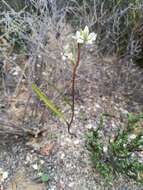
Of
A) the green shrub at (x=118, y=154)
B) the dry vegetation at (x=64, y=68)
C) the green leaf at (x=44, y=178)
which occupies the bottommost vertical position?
the green leaf at (x=44, y=178)

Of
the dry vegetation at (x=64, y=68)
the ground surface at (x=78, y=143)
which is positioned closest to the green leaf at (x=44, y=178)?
the ground surface at (x=78, y=143)

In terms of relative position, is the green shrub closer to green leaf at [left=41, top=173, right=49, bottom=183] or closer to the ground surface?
the ground surface

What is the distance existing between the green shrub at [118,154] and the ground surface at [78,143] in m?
0.05

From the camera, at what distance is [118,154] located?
1.24 m

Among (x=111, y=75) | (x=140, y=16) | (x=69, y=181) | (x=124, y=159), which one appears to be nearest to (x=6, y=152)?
(x=69, y=181)

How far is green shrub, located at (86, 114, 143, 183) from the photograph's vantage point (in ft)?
3.96

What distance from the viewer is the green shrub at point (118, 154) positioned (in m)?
1.21

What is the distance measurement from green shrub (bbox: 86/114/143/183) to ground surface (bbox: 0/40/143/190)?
0.05 metres

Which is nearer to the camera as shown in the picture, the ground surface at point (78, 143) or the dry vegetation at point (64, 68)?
the ground surface at point (78, 143)

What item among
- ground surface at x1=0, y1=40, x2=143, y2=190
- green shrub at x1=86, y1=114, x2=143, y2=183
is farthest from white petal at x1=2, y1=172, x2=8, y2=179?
green shrub at x1=86, y1=114, x2=143, y2=183

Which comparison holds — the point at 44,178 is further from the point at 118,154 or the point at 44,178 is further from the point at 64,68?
the point at 64,68

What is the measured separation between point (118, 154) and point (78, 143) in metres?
0.22

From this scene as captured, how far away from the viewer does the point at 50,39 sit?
1488mm

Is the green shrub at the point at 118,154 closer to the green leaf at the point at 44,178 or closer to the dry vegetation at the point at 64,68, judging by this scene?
the dry vegetation at the point at 64,68
